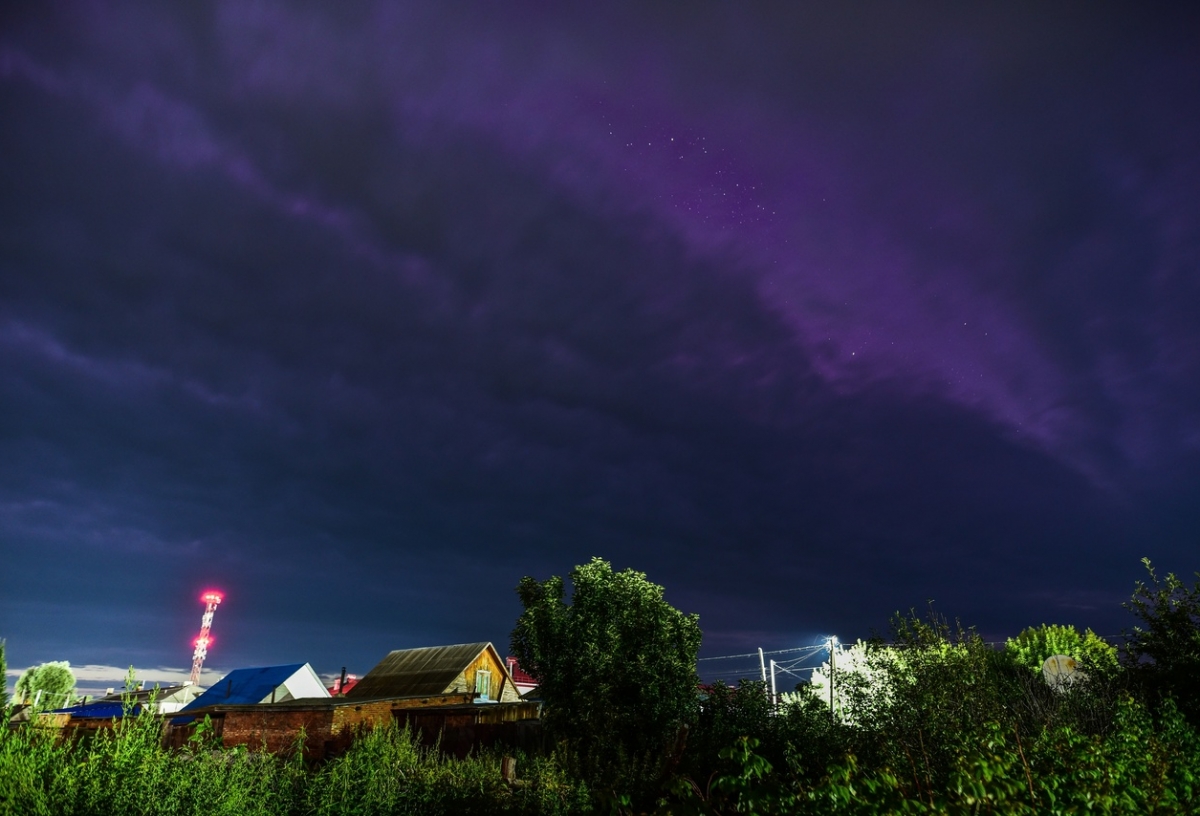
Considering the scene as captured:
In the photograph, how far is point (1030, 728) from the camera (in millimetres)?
19094

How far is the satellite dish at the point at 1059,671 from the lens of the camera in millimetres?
24331

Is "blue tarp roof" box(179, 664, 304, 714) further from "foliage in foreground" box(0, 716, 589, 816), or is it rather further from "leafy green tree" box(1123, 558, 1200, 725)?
"leafy green tree" box(1123, 558, 1200, 725)

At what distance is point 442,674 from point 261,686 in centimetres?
1218

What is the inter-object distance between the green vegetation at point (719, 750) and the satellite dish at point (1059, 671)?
515 millimetres

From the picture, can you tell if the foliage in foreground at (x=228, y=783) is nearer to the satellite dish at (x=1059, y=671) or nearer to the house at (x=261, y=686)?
the satellite dish at (x=1059, y=671)

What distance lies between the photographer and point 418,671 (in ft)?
148

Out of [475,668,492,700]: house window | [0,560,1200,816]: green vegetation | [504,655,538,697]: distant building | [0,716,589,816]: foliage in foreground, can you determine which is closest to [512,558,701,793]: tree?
[0,560,1200,816]: green vegetation

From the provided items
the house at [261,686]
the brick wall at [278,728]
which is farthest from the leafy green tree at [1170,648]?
the house at [261,686]

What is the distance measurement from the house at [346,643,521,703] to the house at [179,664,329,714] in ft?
12.4

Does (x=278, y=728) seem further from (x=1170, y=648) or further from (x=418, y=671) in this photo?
(x=1170, y=648)

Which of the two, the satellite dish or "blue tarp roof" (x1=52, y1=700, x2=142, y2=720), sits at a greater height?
the satellite dish

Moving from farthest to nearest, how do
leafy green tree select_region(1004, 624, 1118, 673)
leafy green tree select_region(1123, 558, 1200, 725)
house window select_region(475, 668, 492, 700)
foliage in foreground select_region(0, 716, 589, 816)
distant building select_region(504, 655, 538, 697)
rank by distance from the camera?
distant building select_region(504, 655, 538, 697)
house window select_region(475, 668, 492, 700)
leafy green tree select_region(1004, 624, 1118, 673)
leafy green tree select_region(1123, 558, 1200, 725)
foliage in foreground select_region(0, 716, 589, 816)

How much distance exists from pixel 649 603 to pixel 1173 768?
56.6ft

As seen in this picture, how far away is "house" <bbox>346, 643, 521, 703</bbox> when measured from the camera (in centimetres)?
4281
